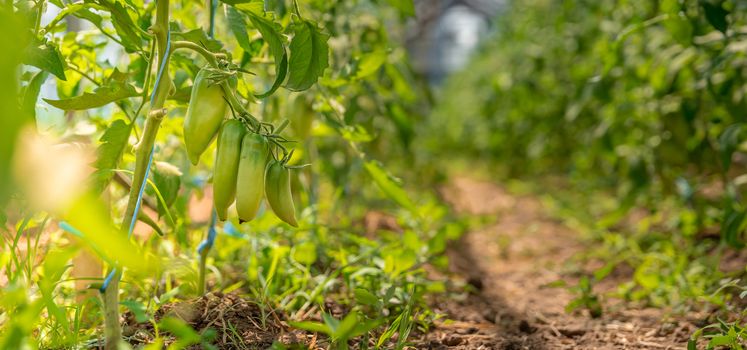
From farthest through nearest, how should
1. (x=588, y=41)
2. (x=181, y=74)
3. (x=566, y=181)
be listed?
(x=566, y=181), (x=588, y=41), (x=181, y=74)

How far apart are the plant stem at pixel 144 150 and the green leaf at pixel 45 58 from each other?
151 mm

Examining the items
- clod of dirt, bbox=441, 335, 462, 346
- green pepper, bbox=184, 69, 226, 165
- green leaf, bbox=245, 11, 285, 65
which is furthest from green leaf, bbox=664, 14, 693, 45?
green pepper, bbox=184, 69, 226, 165

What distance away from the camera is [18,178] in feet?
1.61

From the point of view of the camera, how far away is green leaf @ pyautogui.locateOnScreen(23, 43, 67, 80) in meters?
0.84

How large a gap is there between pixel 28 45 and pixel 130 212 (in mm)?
258

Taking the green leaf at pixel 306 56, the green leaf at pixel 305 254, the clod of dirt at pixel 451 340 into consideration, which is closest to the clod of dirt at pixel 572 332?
the clod of dirt at pixel 451 340

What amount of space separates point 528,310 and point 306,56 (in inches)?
34.9

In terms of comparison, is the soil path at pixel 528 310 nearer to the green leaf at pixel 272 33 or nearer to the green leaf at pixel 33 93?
the green leaf at pixel 272 33

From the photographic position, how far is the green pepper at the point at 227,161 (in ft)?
2.57

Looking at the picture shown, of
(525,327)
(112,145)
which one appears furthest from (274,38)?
(525,327)

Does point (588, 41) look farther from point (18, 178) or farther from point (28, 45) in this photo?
point (18, 178)

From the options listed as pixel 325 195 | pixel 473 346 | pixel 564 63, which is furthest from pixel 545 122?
pixel 473 346

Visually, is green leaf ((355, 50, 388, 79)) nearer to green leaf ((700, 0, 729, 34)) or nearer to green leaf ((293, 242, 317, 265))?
green leaf ((293, 242, 317, 265))

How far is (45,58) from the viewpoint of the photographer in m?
0.85
